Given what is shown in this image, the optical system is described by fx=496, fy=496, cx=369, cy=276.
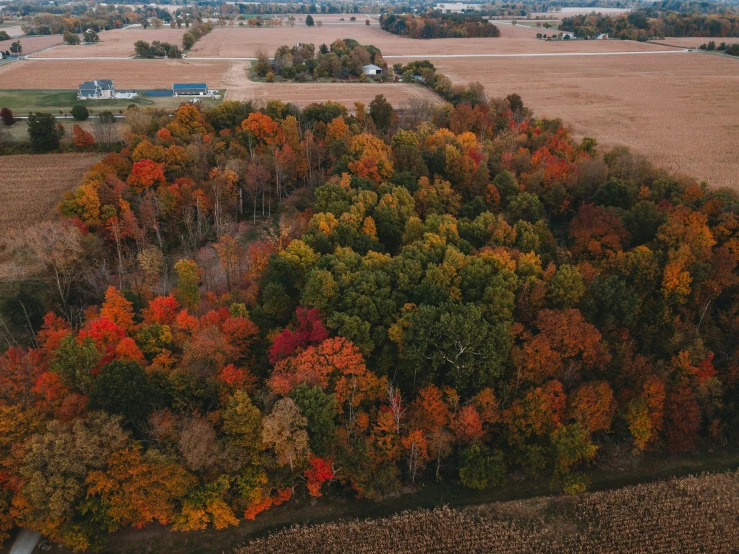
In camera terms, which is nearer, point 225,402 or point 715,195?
point 225,402

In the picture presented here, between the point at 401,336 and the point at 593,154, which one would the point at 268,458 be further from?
the point at 593,154

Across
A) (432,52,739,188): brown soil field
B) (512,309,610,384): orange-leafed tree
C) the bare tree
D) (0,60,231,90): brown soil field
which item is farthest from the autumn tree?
(0,60,231,90): brown soil field

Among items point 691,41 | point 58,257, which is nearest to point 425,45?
point 691,41

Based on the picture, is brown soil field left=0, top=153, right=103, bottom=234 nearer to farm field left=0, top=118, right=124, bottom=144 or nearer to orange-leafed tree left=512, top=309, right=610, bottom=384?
farm field left=0, top=118, right=124, bottom=144

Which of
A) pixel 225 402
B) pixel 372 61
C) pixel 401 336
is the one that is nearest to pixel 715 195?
pixel 401 336

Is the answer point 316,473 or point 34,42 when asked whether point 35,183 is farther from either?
point 34,42

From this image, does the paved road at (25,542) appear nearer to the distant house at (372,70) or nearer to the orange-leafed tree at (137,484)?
the orange-leafed tree at (137,484)

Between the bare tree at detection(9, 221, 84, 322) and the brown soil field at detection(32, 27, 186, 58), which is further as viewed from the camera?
the brown soil field at detection(32, 27, 186, 58)
